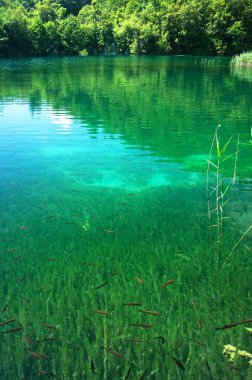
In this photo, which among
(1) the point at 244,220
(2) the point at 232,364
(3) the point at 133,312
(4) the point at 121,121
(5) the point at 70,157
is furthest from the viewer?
(4) the point at 121,121

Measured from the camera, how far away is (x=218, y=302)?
13.2 ft

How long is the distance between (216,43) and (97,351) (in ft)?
281

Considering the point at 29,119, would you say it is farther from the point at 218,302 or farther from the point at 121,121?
the point at 218,302

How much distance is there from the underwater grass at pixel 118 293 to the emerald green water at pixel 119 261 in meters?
0.01

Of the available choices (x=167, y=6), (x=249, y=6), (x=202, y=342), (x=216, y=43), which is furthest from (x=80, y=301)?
(x=167, y=6)

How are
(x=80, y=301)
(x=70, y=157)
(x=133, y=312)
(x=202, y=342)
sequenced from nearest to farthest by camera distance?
(x=202, y=342)
(x=133, y=312)
(x=80, y=301)
(x=70, y=157)

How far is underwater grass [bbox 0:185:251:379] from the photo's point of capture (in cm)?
329

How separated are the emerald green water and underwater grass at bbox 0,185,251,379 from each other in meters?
0.01

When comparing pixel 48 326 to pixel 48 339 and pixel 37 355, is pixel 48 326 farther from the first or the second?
pixel 37 355

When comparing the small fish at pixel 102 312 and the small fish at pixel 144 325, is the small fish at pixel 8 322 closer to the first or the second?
the small fish at pixel 102 312

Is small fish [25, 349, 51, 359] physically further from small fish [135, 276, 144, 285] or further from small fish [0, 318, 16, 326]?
small fish [135, 276, 144, 285]

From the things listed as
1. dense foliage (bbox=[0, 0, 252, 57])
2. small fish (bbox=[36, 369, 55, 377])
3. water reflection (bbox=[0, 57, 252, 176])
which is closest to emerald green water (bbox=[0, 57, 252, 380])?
small fish (bbox=[36, 369, 55, 377])

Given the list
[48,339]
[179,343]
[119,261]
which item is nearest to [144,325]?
[179,343]

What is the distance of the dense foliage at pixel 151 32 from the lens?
255 ft
